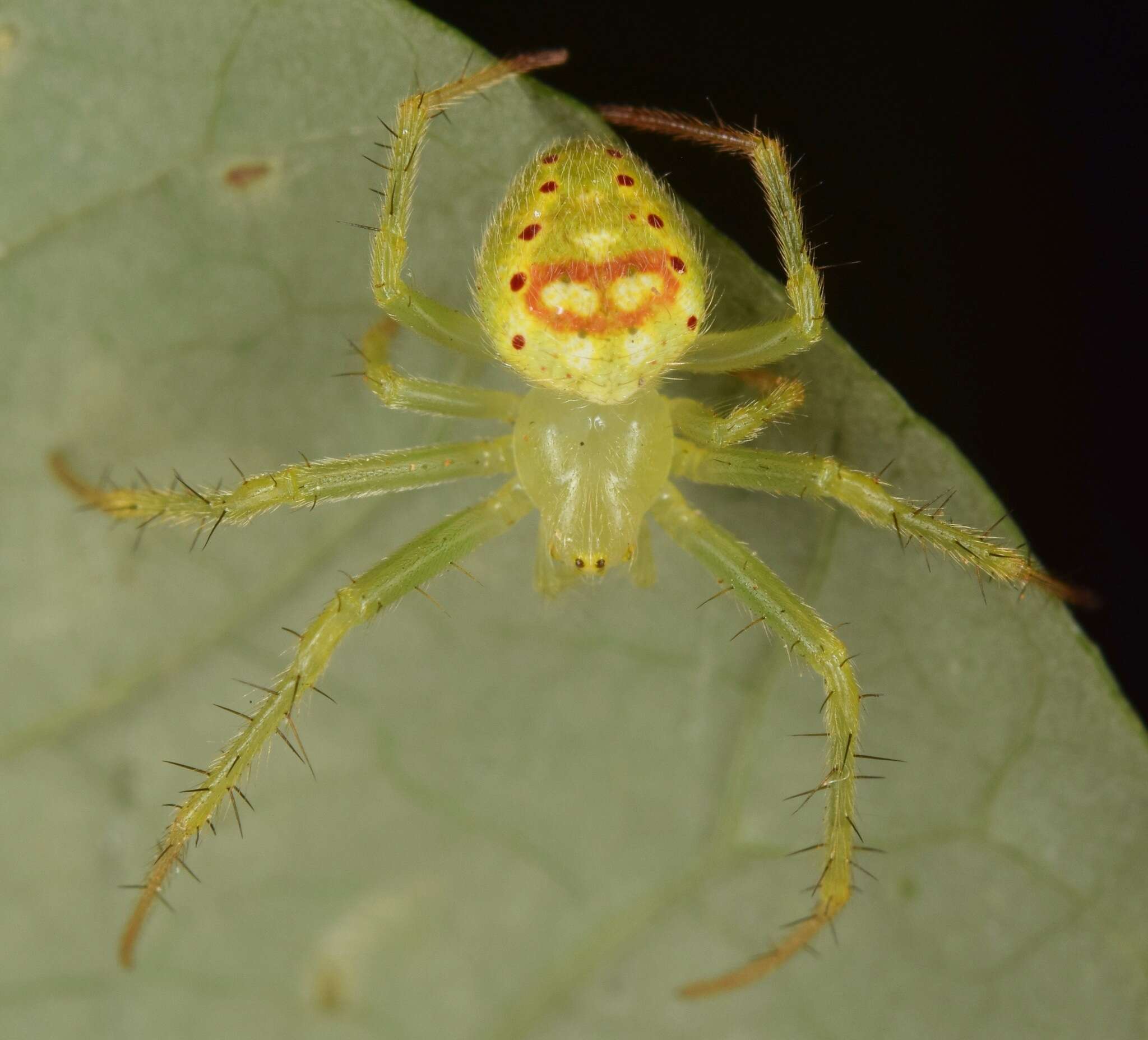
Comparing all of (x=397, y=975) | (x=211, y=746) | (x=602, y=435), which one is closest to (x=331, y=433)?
(x=602, y=435)

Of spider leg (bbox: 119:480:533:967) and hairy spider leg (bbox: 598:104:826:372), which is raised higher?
hairy spider leg (bbox: 598:104:826:372)

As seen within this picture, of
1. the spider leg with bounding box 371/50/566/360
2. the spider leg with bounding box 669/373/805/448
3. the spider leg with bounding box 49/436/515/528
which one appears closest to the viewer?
the spider leg with bounding box 371/50/566/360

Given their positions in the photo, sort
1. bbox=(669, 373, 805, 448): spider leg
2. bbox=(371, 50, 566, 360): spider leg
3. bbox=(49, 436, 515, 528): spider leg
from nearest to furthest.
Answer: bbox=(371, 50, 566, 360): spider leg → bbox=(669, 373, 805, 448): spider leg → bbox=(49, 436, 515, 528): spider leg

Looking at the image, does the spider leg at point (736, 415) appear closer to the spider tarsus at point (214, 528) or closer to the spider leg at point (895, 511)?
the spider leg at point (895, 511)

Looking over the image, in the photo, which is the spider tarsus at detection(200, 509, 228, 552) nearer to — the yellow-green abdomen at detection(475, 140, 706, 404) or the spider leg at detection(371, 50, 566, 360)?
the spider leg at detection(371, 50, 566, 360)

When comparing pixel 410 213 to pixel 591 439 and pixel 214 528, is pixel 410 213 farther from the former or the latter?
pixel 214 528

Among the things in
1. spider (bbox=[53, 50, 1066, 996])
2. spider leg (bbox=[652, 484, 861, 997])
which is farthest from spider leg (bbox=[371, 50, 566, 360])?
spider leg (bbox=[652, 484, 861, 997])

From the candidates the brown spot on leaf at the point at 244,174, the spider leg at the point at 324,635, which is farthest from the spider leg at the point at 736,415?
the brown spot on leaf at the point at 244,174
